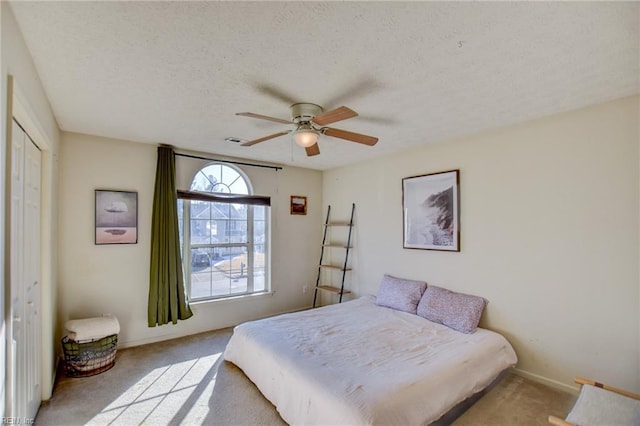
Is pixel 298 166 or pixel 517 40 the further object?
pixel 298 166

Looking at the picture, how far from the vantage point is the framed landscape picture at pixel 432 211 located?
11.1 ft

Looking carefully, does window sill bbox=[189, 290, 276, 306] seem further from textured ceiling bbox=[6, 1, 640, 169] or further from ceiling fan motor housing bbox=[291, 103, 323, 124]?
ceiling fan motor housing bbox=[291, 103, 323, 124]

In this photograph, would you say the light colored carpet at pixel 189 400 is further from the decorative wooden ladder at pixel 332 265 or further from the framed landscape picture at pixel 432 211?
the decorative wooden ladder at pixel 332 265

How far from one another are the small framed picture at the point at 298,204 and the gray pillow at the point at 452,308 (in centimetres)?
231

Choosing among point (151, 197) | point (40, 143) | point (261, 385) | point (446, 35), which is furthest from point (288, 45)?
point (151, 197)

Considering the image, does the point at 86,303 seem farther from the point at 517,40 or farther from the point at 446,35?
the point at 517,40

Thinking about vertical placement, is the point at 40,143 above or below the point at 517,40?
below

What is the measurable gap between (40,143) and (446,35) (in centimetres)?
277

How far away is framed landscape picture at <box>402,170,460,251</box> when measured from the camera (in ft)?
11.1

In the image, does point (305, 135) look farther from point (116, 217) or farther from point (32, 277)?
point (116, 217)

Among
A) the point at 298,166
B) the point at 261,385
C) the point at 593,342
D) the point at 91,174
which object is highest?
the point at 298,166

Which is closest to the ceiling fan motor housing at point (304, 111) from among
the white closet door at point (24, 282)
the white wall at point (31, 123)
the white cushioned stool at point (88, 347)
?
the white wall at point (31, 123)

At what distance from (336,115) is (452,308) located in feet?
7.58

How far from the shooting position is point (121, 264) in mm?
3496
